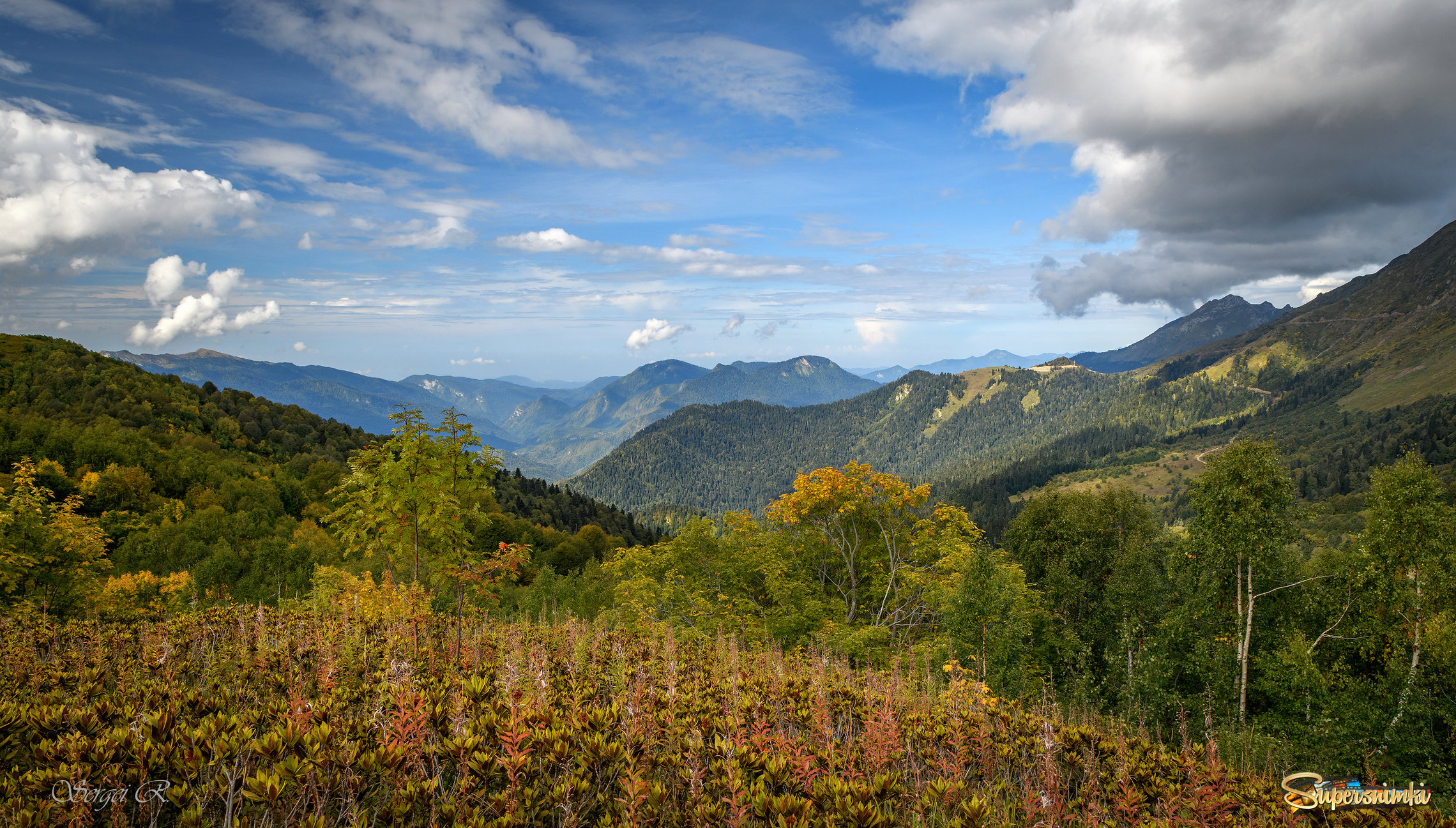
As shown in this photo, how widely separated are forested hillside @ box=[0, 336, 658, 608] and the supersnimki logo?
13329 mm

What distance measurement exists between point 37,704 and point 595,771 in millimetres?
4316

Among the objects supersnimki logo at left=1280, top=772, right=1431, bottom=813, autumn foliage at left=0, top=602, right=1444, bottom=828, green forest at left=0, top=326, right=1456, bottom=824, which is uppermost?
autumn foliage at left=0, top=602, right=1444, bottom=828

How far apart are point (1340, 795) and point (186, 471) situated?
201ft

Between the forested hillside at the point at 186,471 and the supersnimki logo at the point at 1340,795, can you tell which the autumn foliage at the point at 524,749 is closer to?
the supersnimki logo at the point at 1340,795

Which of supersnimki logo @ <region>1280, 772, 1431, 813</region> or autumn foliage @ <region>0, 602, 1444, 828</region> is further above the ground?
autumn foliage @ <region>0, 602, 1444, 828</region>

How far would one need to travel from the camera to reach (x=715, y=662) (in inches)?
349

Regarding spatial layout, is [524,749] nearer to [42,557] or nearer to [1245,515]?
[42,557]

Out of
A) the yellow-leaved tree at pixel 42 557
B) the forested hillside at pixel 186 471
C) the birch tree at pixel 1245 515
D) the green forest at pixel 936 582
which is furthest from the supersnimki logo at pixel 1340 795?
the yellow-leaved tree at pixel 42 557

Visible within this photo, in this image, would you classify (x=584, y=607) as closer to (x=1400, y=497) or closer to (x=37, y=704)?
(x=37, y=704)

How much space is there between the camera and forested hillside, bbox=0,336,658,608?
29484mm

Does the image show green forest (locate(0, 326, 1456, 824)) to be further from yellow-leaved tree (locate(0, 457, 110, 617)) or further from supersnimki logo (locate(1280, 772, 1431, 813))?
supersnimki logo (locate(1280, 772, 1431, 813))

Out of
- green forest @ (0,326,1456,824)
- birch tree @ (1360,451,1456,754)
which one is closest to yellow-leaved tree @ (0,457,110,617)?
green forest @ (0,326,1456,824)

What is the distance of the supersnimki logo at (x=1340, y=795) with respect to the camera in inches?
187

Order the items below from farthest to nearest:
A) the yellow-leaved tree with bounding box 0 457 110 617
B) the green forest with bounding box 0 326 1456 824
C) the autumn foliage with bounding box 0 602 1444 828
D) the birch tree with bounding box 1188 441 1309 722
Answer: the birch tree with bounding box 1188 441 1309 722 → the yellow-leaved tree with bounding box 0 457 110 617 → the green forest with bounding box 0 326 1456 824 → the autumn foliage with bounding box 0 602 1444 828
